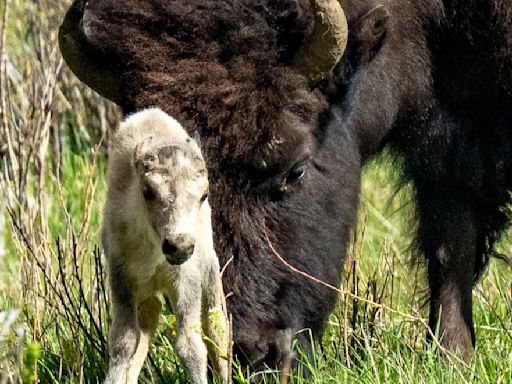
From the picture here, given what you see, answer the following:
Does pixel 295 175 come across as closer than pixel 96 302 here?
Yes

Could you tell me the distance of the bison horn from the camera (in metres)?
5.11

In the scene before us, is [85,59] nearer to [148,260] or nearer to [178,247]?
[148,260]

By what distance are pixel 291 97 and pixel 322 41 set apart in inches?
10.3

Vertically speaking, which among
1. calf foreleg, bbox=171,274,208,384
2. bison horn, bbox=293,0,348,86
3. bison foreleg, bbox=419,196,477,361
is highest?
bison horn, bbox=293,0,348,86

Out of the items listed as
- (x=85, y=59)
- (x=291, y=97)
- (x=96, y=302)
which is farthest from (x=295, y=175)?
(x=96, y=302)

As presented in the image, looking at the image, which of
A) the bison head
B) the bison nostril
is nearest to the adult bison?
the bison head

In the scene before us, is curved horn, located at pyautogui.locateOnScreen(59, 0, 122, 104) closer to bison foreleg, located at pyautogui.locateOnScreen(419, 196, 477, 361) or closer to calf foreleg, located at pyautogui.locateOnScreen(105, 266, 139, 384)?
calf foreleg, located at pyautogui.locateOnScreen(105, 266, 139, 384)

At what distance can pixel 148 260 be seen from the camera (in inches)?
138

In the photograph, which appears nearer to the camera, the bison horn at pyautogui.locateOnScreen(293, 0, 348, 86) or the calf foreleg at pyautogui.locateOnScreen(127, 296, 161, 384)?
the calf foreleg at pyautogui.locateOnScreen(127, 296, 161, 384)

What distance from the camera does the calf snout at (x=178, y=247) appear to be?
10.2 feet

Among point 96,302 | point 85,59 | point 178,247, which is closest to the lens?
point 178,247

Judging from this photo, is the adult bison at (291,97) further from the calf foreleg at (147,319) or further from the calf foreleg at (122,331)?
the calf foreleg at (122,331)

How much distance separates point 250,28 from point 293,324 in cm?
117

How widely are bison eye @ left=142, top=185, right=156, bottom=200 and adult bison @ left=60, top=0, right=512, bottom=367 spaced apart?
144cm
